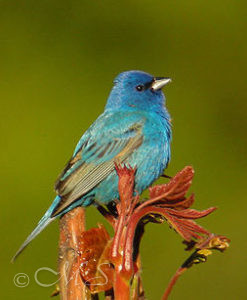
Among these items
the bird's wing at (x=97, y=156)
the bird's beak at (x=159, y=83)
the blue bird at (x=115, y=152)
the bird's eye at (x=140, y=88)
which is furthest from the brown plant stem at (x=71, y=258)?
the bird's eye at (x=140, y=88)

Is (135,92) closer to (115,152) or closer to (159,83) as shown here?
(159,83)

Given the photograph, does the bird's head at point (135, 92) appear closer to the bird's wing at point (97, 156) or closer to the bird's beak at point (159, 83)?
the bird's beak at point (159, 83)

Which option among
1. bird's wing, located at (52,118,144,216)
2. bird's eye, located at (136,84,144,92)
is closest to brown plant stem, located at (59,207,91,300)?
bird's wing, located at (52,118,144,216)

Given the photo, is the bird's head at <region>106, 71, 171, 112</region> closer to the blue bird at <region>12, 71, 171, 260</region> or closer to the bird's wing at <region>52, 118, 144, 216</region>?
the blue bird at <region>12, 71, 171, 260</region>

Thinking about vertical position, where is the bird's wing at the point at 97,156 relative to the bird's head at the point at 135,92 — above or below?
below

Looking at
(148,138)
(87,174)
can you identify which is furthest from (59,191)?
(148,138)
